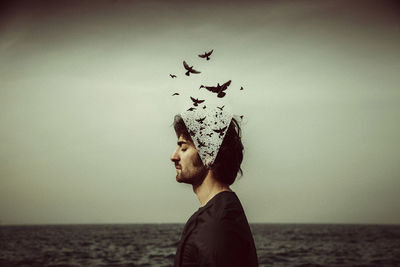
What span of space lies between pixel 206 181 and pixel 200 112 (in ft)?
1.54

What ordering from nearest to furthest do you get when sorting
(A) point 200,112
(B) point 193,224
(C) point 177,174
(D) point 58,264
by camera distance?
(B) point 193,224 < (C) point 177,174 < (A) point 200,112 < (D) point 58,264

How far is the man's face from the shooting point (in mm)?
2463

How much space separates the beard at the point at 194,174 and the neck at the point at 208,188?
0.07ft

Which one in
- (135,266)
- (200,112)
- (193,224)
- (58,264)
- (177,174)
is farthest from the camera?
(58,264)

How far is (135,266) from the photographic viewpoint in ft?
80.1

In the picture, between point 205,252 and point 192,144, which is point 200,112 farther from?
point 205,252

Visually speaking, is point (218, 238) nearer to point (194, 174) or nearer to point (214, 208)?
point (214, 208)

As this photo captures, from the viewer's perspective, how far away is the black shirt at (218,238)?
7.05ft

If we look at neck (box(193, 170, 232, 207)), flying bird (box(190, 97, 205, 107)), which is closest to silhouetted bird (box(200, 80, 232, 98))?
flying bird (box(190, 97, 205, 107))

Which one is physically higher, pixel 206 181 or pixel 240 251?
pixel 206 181

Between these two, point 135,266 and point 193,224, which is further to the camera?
point 135,266

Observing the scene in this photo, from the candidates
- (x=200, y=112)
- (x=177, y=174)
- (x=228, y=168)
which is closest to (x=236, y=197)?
(x=228, y=168)

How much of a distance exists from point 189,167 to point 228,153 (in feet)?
0.76

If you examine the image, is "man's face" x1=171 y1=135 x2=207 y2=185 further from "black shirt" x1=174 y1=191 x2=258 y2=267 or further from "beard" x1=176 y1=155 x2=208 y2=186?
"black shirt" x1=174 y1=191 x2=258 y2=267
